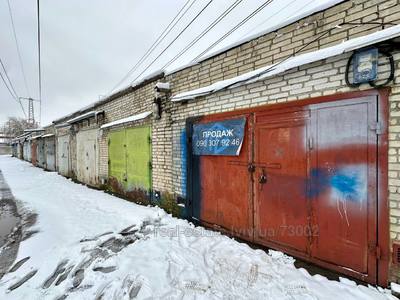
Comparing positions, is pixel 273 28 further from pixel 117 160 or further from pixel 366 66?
pixel 117 160

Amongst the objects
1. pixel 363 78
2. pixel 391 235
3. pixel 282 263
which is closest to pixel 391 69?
pixel 363 78

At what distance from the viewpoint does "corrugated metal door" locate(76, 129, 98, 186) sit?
9242mm

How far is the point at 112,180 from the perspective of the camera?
7.91 metres

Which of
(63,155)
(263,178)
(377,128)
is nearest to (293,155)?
(263,178)

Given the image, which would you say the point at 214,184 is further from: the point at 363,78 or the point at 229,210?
the point at 363,78

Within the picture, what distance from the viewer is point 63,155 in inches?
516

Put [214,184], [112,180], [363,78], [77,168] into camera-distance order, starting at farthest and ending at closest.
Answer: [77,168] → [112,180] → [214,184] → [363,78]

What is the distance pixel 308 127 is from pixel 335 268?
1.57 m

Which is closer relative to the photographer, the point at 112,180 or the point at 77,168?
the point at 112,180

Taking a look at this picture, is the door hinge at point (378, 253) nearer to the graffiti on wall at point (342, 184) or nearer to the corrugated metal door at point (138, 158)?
the graffiti on wall at point (342, 184)

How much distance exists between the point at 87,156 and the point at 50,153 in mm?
8345

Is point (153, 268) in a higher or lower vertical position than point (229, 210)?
lower

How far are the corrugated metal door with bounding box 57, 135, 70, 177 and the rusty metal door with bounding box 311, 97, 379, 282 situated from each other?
12181 mm

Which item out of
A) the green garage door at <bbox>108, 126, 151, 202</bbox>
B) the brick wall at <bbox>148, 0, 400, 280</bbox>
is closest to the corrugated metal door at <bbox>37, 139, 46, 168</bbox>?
the green garage door at <bbox>108, 126, 151, 202</bbox>
